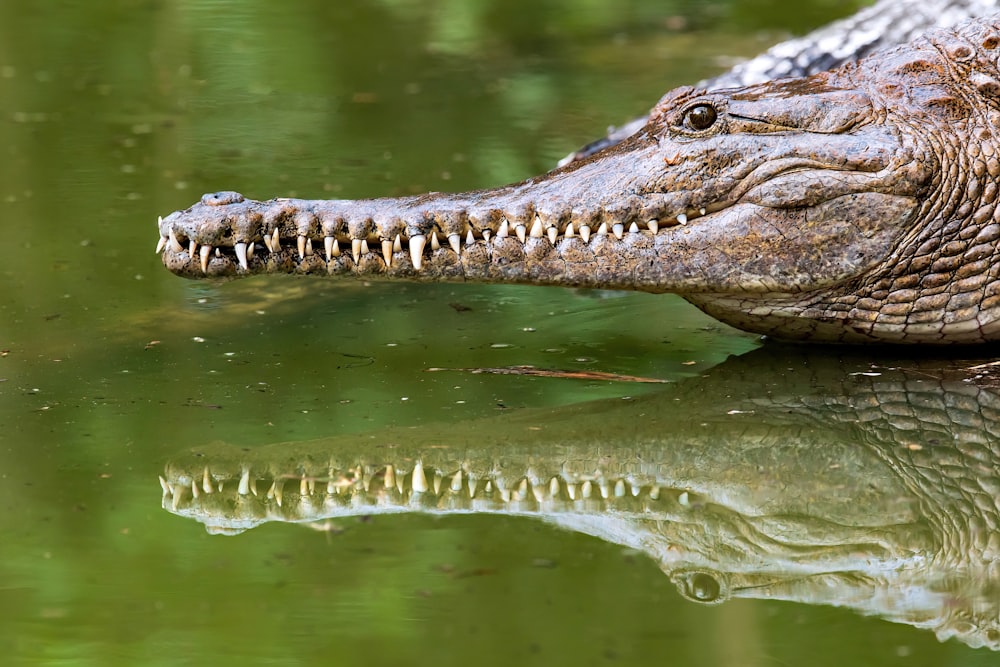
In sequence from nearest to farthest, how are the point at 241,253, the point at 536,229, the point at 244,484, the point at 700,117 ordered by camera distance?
the point at 244,484 → the point at 241,253 → the point at 536,229 → the point at 700,117

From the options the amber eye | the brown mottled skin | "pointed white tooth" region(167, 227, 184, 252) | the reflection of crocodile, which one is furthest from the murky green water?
the amber eye

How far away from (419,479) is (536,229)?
38.0 inches

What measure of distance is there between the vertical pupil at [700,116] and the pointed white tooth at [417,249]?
923 millimetres

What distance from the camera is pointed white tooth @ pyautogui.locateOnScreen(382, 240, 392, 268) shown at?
4035 millimetres

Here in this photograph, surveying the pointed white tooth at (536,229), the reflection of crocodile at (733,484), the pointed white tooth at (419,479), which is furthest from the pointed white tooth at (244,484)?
the pointed white tooth at (536,229)

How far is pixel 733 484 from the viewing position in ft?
11.5

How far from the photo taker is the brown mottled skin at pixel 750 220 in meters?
4.06

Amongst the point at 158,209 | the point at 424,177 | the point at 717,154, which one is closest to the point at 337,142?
the point at 424,177

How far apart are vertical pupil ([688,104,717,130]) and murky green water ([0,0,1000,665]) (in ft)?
2.48

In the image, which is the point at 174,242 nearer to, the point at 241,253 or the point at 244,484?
the point at 241,253

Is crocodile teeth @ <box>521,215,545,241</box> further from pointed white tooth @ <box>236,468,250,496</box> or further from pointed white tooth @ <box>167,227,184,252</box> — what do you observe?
pointed white tooth @ <box>236,468,250,496</box>

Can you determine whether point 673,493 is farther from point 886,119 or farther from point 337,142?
point 337,142

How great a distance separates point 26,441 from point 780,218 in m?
2.28

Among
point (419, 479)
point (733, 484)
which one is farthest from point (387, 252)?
Answer: point (733, 484)
